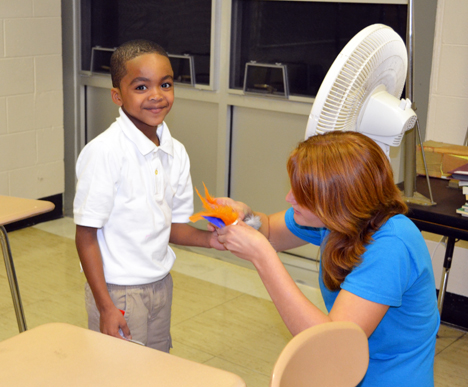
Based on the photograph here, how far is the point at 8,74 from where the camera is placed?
370 centimetres

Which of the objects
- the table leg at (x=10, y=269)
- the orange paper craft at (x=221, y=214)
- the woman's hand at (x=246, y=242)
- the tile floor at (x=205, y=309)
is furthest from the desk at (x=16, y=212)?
the woman's hand at (x=246, y=242)

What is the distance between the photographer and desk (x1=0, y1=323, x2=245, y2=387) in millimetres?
1038

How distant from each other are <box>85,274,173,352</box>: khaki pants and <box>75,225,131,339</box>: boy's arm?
7cm

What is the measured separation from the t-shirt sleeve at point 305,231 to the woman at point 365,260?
30 centimetres

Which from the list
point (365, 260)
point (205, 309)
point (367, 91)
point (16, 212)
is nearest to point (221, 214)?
point (365, 260)

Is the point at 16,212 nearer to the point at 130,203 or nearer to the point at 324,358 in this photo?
the point at 130,203

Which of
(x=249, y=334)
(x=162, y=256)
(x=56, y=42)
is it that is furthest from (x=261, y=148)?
(x=162, y=256)

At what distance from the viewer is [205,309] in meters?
2.99

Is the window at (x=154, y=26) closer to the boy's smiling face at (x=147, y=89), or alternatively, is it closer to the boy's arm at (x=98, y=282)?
the boy's smiling face at (x=147, y=89)

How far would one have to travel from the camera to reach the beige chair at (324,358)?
2.78 ft

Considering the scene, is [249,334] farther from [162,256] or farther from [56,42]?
[56,42]

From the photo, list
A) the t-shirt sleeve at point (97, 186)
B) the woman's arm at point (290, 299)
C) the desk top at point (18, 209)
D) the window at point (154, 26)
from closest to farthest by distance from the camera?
the woman's arm at point (290, 299)
the t-shirt sleeve at point (97, 186)
the desk top at point (18, 209)
the window at point (154, 26)

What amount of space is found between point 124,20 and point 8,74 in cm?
81

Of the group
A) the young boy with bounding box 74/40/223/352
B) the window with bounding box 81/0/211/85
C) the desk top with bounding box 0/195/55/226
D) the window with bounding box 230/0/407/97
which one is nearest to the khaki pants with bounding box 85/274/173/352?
the young boy with bounding box 74/40/223/352
